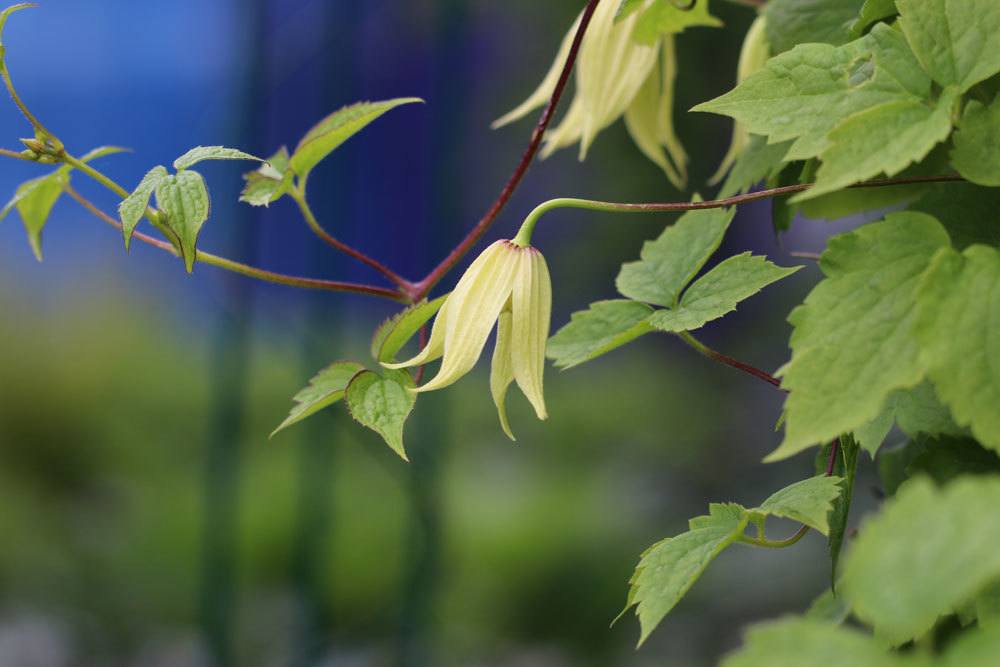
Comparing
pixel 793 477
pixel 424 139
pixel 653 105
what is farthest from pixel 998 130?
pixel 793 477

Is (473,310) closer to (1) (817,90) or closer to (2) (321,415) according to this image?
(1) (817,90)

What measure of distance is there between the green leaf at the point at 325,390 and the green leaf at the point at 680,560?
137 mm

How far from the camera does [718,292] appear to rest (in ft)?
1.48

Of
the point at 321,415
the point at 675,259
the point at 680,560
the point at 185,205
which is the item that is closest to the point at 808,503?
the point at 680,560

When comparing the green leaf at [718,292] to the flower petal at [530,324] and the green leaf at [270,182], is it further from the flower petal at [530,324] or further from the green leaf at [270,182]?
the green leaf at [270,182]

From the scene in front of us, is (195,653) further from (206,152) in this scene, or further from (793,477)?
(206,152)

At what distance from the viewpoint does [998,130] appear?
338mm

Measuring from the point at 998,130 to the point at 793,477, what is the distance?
6.97 feet

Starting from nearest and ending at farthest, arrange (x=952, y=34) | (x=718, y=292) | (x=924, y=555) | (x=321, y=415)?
(x=924, y=555) → (x=952, y=34) → (x=718, y=292) → (x=321, y=415)

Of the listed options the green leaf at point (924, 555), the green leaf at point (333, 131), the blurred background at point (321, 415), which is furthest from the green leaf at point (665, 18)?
the blurred background at point (321, 415)

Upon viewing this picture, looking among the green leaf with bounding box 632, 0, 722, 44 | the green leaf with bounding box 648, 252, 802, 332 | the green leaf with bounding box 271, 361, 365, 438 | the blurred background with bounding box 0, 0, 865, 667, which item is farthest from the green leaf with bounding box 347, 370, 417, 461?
the blurred background with bounding box 0, 0, 865, 667

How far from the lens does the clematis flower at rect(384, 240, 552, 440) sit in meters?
0.39

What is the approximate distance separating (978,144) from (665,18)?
0.22m

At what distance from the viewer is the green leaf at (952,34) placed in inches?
13.0
